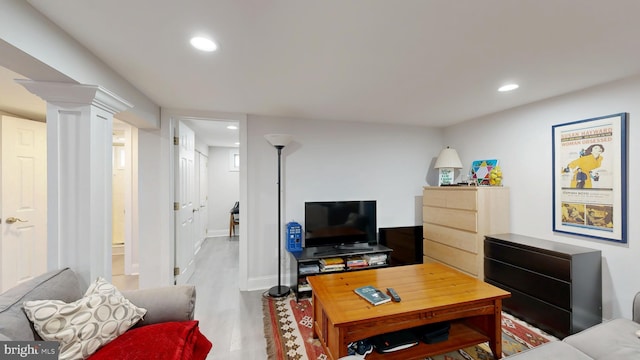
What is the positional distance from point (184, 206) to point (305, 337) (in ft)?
7.44

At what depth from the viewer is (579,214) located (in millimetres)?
2438

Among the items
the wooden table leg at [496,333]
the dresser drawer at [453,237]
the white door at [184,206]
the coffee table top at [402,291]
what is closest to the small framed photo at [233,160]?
the white door at [184,206]

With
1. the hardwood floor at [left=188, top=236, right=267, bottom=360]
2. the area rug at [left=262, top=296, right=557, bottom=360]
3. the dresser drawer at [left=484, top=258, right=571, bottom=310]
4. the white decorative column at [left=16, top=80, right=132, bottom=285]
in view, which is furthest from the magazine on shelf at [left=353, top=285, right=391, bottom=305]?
the white decorative column at [left=16, top=80, right=132, bottom=285]

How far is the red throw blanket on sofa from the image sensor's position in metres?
1.20

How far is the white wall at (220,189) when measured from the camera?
648 centimetres

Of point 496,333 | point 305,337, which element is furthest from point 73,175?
point 496,333

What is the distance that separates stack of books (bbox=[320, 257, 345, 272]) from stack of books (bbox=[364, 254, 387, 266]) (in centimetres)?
35

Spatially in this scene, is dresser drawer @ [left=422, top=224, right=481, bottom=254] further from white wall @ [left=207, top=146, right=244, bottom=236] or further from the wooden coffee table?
white wall @ [left=207, top=146, right=244, bottom=236]

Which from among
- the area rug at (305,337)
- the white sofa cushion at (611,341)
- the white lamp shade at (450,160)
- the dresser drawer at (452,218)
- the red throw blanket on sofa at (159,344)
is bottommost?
the area rug at (305,337)

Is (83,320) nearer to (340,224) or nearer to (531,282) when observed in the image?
(340,224)

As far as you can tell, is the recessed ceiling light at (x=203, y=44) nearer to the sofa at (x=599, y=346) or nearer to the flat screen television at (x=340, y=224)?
the flat screen television at (x=340, y=224)

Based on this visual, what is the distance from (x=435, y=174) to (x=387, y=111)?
1556mm

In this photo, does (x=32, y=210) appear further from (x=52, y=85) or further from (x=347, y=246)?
(x=347, y=246)

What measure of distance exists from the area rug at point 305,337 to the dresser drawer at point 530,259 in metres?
0.55
